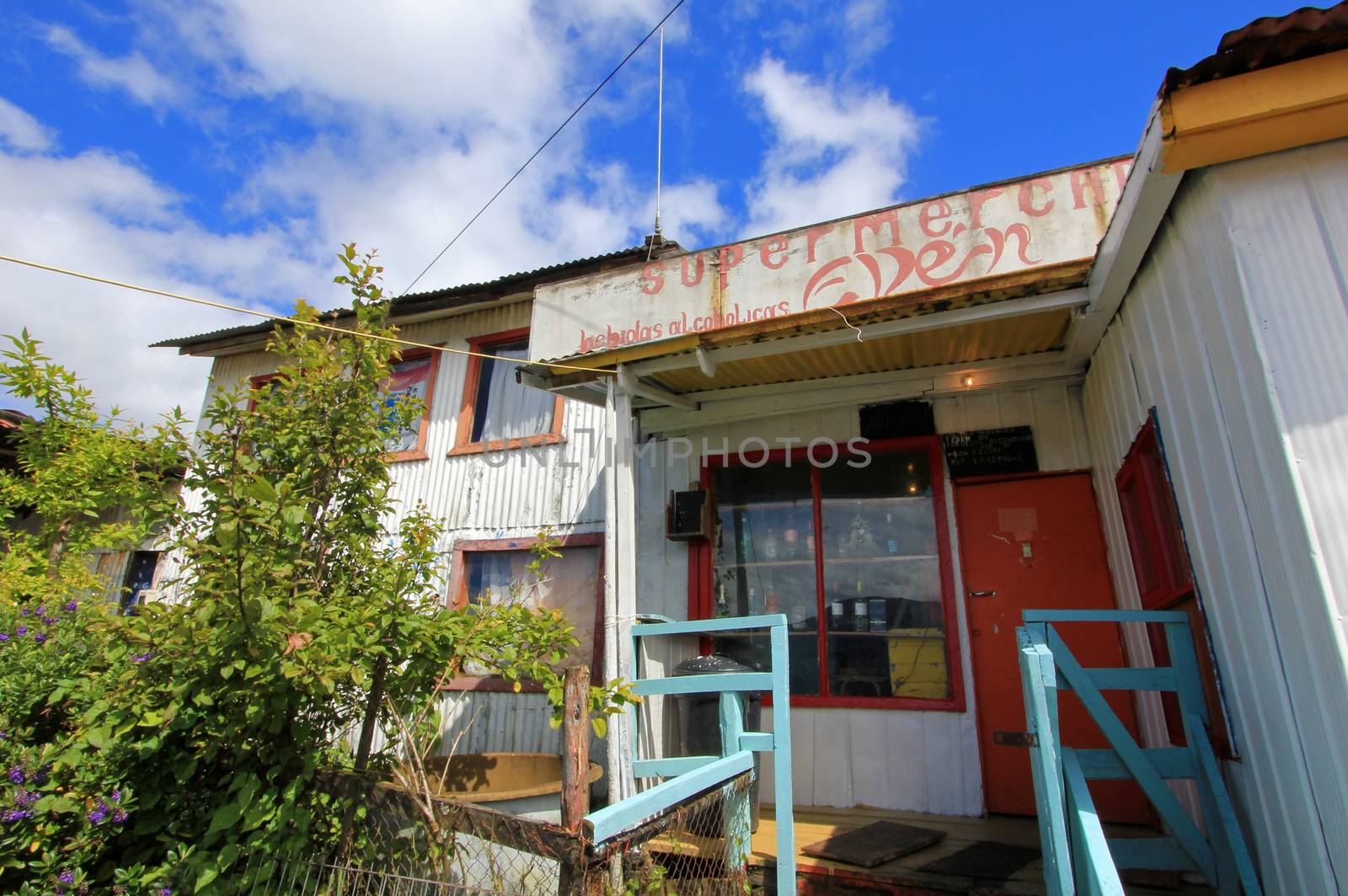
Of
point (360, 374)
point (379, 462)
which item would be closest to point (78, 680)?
point (379, 462)

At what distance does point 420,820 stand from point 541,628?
3.63ft

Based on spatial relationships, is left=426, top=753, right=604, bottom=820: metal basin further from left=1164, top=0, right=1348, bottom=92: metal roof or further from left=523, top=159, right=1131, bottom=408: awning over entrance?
left=1164, top=0, right=1348, bottom=92: metal roof

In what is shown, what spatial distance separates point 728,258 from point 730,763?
11.6ft

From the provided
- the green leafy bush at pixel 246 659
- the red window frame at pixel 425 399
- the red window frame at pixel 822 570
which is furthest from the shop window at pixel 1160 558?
the red window frame at pixel 425 399

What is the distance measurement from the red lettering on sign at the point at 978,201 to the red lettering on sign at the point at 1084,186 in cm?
40

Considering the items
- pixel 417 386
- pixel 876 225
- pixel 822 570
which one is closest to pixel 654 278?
pixel 876 225

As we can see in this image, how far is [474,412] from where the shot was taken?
811cm

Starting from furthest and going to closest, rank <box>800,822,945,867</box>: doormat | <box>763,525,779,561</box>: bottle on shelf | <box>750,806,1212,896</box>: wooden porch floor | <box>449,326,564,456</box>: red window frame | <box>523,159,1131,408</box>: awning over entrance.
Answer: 1. <box>449,326,564,456</box>: red window frame
2. <box>763,525,779,561</box>: bottle on shelf
3. <box>523,159,1131,408</box>: awning over entrance
4. <box>800,822,945,867</box>: doormat
5. <box>750,806,1212,896</box>: wooden porch floor

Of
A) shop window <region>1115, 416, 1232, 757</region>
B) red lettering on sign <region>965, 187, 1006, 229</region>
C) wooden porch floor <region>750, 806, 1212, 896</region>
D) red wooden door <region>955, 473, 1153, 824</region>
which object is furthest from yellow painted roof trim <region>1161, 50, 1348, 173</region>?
wooden porch floor <region>750, 806, 1212, 896</region>

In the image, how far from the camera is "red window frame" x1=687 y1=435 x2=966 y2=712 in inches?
203

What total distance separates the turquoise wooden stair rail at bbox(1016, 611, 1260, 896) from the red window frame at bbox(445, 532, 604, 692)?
3.93 metres

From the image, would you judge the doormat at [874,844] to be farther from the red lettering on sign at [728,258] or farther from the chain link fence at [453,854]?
the red lettering on sign at [728,258]

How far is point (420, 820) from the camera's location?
2744 millimetres

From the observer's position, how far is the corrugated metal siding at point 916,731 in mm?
4953
